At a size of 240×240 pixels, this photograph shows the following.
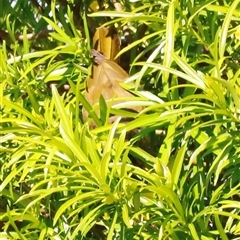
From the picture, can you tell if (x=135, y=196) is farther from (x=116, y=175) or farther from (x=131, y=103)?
(x=131, y=103)

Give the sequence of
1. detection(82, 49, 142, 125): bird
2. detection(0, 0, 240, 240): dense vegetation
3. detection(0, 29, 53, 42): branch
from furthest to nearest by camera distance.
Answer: detection(0, 29, 53, 42): branch < detection(82, 49, 142, 125): bird < detection(0, 0, 240, 240): dense vegetation

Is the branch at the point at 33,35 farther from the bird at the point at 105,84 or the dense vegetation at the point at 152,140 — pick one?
the bird at the point at 105,84

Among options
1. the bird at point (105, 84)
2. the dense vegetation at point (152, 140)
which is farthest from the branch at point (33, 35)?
the bird at point (105, 84)

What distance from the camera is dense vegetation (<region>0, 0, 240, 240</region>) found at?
3.61ft

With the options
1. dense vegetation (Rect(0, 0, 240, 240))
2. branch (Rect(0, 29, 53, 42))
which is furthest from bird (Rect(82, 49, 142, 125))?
branch (Rect(0, 29, 53, 42))

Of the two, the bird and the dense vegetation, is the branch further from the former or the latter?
the bird

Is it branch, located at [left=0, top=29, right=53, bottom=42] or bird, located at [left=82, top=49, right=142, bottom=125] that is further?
branch, located at [left=0, top=29, right=53, bottom=42]

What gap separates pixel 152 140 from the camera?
1363 millimetres

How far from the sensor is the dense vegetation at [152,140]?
43.3 inches

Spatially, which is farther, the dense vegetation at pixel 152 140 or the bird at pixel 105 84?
the bird at pixel 105 84

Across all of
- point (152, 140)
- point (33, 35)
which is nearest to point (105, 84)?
point (152, 140)

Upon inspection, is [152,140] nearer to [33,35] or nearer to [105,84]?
[105,84]

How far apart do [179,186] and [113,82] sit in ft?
0.80

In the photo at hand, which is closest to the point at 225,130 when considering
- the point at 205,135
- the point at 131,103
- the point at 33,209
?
the point at 205,135
